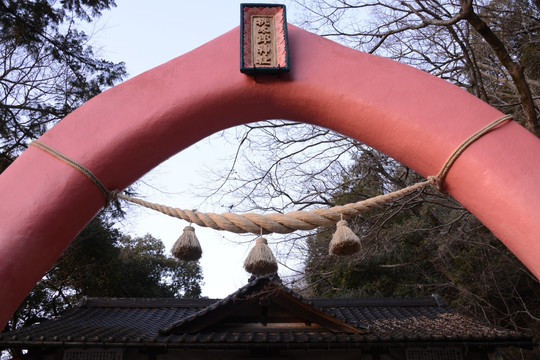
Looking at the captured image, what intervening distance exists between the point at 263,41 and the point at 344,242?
1.28m

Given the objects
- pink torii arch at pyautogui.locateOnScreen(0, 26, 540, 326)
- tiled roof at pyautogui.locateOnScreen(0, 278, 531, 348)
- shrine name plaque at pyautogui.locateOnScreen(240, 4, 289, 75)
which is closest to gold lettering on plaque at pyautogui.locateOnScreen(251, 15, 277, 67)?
shrine name plaque at pyautogui.locateOnScreen(240, 4, 289, 75)

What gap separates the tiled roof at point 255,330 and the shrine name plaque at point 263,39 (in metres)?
4.28

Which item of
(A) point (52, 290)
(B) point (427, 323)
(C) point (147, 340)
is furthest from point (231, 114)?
(A) point (52, 290)

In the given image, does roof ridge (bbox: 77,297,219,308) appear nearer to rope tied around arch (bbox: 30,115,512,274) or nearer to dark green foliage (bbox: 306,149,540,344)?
dark green foliage (bbox: 306,149,540,344)

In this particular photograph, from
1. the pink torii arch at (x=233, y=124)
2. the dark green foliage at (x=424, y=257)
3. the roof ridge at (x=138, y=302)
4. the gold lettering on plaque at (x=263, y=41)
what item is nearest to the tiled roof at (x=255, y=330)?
the roof ridge at (x=138, y=302)

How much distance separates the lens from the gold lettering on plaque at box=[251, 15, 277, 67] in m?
2.75

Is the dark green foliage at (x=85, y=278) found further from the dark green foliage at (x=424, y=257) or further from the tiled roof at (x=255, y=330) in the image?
the dark green foliage at (x=424, y=257)

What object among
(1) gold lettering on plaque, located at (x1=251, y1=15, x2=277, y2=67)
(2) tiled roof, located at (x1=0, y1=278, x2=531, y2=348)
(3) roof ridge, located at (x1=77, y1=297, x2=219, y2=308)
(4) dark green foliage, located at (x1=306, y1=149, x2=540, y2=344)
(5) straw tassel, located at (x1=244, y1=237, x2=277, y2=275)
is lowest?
(5) straw tassel, located at (x1=244, y1=237, x2=277, y2=275)

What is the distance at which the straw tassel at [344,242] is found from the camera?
99.7 inches

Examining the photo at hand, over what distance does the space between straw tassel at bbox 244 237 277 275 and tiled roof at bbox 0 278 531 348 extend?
385 cm

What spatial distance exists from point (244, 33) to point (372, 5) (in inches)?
144

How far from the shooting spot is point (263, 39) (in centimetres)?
282

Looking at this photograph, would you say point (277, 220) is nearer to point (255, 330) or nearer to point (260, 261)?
point (260, 261)

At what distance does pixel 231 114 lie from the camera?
287 cm
